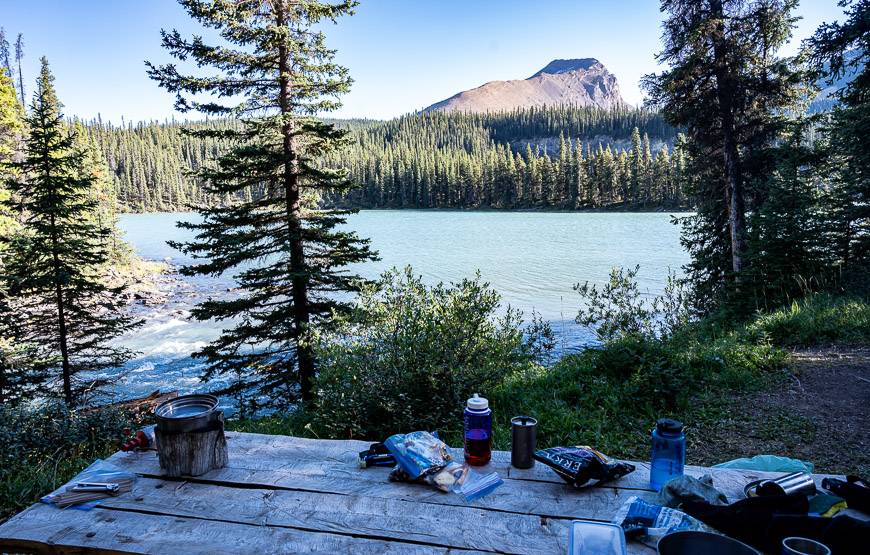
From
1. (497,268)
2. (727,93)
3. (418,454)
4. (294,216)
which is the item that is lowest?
(497,268)

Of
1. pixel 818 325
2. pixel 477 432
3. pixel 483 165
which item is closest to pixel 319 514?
pixel 477 432

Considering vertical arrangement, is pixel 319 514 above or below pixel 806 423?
above

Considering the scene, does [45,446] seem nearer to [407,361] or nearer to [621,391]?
[407,361]

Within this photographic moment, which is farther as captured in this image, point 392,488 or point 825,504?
point 392,488

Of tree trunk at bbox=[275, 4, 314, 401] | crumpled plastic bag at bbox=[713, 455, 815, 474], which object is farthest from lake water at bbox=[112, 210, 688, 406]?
crumpled plastic bag at bbox=[713, 455, 815, 474]

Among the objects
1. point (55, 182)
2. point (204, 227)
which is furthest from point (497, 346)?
point (55, 182)

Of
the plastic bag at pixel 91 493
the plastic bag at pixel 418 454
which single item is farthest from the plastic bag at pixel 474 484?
the plastic bag at pixel 91 493

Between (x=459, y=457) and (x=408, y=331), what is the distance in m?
3.67

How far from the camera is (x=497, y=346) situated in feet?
22.6

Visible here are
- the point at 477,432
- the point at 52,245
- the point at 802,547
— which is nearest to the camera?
the point at 802,547

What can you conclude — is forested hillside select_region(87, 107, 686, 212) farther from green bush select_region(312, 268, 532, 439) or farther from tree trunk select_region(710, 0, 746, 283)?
green bush select_region(312, 268, 532, 439)

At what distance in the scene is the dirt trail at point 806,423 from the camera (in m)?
4.94

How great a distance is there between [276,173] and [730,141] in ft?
36.5

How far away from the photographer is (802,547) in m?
1.58
